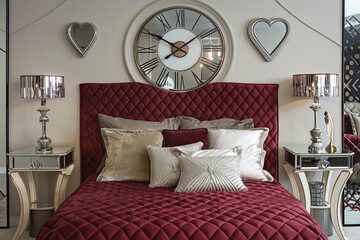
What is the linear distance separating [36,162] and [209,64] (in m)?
1.83

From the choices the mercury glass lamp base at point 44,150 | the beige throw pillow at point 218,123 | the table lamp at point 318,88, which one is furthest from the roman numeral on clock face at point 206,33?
the mercury glass lamp base at point 44,150

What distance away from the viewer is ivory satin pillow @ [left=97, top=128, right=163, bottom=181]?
3439 millimetres

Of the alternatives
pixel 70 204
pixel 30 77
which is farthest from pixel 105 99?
pixel 70 204

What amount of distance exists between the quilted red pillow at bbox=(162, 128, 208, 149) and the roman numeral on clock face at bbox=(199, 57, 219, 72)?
750 millimetres

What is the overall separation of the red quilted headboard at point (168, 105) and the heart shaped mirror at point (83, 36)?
35 centimetres

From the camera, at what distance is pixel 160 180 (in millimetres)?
3248

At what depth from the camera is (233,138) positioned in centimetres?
353

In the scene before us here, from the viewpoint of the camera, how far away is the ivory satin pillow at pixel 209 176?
10.1ft

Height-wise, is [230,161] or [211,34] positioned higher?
[211,34]

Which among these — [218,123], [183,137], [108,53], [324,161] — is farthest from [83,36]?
[324,161]

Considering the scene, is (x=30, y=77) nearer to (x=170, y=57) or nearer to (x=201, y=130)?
(x=170, y=57)

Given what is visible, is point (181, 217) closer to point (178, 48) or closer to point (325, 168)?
point (325, 168)

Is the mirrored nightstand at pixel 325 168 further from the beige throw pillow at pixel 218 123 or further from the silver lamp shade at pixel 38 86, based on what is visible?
the silver lamp shade at pixel 38 86

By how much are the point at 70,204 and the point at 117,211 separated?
38 cm
